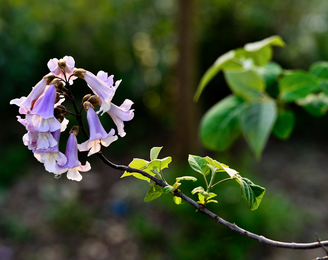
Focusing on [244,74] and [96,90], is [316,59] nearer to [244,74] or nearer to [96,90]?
[244,74]

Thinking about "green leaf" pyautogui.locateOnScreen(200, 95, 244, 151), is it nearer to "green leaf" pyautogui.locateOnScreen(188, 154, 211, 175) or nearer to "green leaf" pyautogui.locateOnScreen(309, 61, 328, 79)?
"green leaf" pyautogui.locateOnScreen(309, 61, 328, 79)

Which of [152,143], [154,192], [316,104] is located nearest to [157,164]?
[154,192]

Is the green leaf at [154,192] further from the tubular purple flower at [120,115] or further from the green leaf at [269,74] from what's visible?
the green leaf at [269,74]

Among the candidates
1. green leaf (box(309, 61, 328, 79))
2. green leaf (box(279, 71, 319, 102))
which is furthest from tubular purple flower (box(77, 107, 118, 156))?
green leaf (box(309, 61, 328, 79))

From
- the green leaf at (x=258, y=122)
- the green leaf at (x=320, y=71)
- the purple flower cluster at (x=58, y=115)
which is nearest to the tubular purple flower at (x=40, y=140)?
the purple flower cluster at (x=58, y=115)

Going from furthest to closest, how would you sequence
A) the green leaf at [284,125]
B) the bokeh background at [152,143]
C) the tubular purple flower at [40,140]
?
the bokeh background at [152,143]
the green leaf at [284,125]
the tubular purple flower at [40,140]

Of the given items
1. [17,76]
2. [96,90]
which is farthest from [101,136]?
[17,76]
